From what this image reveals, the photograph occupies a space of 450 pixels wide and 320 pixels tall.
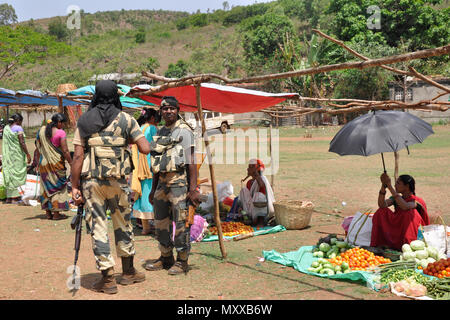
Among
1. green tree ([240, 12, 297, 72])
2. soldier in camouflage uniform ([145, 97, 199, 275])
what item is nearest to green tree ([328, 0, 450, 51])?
green tree ([240, 12, 297, 72])

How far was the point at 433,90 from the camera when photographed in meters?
30.3

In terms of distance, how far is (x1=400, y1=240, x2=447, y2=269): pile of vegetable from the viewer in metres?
4.45

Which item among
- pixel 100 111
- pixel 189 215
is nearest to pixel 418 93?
pixel 189 215

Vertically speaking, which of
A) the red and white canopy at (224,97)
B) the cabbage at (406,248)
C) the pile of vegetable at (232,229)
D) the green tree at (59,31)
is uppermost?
the green tree at (59,31)

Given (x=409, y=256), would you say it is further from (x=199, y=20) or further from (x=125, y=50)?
(x=199, y=20)

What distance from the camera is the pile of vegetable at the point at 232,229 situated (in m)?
6.42

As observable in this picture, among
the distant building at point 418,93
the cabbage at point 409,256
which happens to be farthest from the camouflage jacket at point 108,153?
the distant building at point 418,93

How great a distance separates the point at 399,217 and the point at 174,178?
9.15 feet

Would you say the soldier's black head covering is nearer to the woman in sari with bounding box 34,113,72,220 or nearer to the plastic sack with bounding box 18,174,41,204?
the woman in sari with bounding box 34,113,72,220

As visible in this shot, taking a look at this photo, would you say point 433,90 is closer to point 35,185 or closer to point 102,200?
point 35,185

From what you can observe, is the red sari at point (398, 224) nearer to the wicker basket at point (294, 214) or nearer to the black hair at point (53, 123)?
the wicker basket at point (294, 214)

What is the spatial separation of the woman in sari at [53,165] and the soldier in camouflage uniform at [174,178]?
3.22 m

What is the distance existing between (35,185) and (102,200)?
5.92 m

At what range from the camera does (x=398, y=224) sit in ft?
16.7
